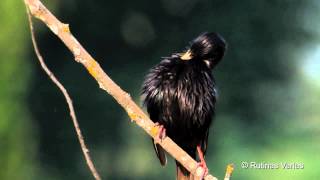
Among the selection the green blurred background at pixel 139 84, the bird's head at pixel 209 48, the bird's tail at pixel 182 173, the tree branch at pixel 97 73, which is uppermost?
the green blurred background at pixel 139 84

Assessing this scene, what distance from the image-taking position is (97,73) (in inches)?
60.8

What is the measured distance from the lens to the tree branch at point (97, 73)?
1.43 metres

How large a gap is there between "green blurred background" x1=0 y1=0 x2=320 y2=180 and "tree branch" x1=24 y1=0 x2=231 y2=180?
1.82 meters

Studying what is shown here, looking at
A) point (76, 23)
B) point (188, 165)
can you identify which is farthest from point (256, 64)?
point (188, 165)

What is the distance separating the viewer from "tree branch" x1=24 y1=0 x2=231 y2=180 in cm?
143

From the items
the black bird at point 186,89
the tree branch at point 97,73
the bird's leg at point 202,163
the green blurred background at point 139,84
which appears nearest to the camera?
the tree branch at point 97,73

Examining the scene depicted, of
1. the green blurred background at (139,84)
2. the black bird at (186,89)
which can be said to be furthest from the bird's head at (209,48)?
the green blurred background at (139,84)

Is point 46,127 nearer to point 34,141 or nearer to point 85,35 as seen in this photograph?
point 34,141

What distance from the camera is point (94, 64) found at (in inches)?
60.4

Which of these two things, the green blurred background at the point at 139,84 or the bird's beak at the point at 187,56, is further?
the green blurred background at the point at 139,84

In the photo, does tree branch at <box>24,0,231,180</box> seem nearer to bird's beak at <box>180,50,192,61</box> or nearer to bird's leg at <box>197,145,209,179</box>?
bird's leg at <box>197,145,209,179</box>

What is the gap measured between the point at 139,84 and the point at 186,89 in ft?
4.96

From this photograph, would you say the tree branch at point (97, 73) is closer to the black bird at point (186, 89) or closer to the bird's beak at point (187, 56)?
the black bird at point (186, 89)

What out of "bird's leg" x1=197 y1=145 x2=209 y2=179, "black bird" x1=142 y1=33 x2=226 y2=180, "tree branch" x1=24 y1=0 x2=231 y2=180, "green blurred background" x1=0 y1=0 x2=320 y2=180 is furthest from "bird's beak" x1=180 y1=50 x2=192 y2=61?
→ "green blurred background" x1=0 y1=0 x2=320 y2=180
